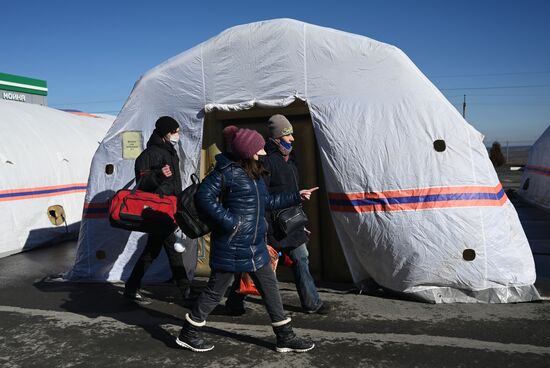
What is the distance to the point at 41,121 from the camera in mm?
11047

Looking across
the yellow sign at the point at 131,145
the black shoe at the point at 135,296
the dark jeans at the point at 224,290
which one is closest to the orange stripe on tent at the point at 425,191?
the dark jeans at the point at 224,290

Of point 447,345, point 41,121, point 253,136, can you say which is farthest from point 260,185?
point 41,121

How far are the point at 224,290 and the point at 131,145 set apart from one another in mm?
2895

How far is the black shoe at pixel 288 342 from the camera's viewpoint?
164 inches

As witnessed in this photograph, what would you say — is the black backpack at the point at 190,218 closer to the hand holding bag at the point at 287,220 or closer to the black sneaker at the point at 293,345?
the hand holding bag at the point at 287,220

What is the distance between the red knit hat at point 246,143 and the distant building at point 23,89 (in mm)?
15246

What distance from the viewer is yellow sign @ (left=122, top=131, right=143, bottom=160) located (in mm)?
6363

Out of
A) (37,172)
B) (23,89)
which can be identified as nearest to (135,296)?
(37,172)

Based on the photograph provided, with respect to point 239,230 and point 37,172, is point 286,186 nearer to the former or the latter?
point 239,230

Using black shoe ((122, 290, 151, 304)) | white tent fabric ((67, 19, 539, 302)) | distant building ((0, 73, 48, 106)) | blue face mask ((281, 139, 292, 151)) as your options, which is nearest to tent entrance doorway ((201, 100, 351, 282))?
white tent fabric ((67, 19, 539, 302))

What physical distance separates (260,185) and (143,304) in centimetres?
225

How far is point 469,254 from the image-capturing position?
5.25 metres

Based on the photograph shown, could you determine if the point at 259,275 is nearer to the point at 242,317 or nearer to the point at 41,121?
the point at 242,317

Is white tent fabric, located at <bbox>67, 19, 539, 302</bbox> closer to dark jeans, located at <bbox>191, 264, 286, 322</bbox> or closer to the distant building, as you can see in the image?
dark jeans, located at <bbox>191, 264, 286, 322</bbox>
